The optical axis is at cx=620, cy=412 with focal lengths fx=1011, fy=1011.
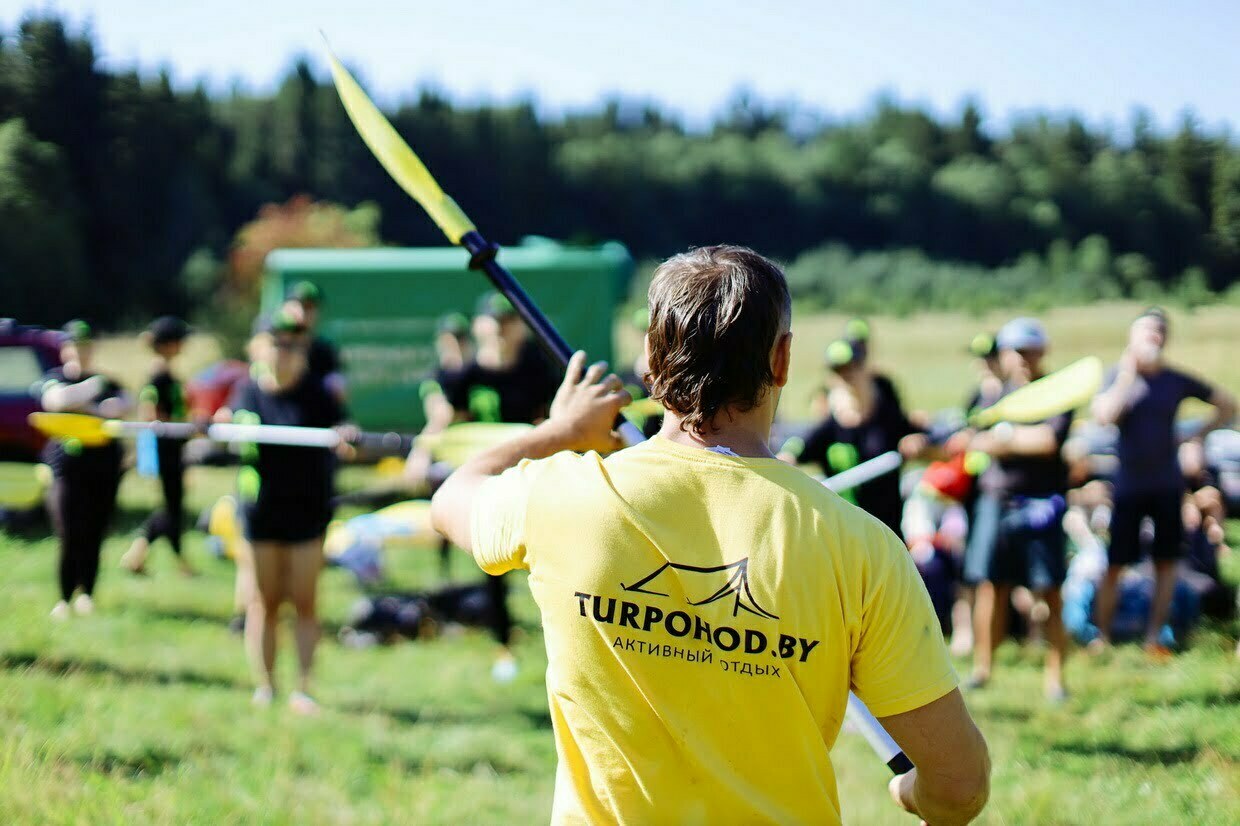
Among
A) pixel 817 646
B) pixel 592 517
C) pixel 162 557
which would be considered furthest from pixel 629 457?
pixel 162 557

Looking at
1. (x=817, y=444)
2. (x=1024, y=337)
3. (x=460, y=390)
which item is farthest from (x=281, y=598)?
(x=1024, y=337)

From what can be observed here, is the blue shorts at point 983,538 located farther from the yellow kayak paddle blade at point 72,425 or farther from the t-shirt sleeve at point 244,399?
the yellow kayak paddle blade at point 72,425

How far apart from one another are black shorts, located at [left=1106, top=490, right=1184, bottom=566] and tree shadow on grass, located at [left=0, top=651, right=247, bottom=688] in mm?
5203

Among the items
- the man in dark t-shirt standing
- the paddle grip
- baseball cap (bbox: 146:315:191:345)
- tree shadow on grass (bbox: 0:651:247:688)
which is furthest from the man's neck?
baseball cap (bbox: 146:315:191:345)

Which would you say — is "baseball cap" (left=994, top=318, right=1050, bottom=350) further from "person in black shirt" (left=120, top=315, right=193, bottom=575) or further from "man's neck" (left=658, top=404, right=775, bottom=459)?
"person in black shirt" (left=120, top=315, right=193, bottom=575)

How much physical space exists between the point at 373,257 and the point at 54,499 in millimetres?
7951

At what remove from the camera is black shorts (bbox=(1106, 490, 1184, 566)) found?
6.05m

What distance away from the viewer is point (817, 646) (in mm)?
1412

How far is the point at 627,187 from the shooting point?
41.0m

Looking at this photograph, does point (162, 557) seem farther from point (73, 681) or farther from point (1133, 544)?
point (1133, 544)

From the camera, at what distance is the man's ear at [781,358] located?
4.86ft

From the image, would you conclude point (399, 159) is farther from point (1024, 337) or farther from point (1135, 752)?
point (1135, 752)

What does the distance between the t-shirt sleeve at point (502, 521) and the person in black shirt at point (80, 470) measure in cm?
583

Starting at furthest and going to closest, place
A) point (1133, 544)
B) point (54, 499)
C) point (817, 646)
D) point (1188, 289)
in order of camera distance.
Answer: point (1188, 289), point (54, 499), point (1133, 544), point (817, 646)
